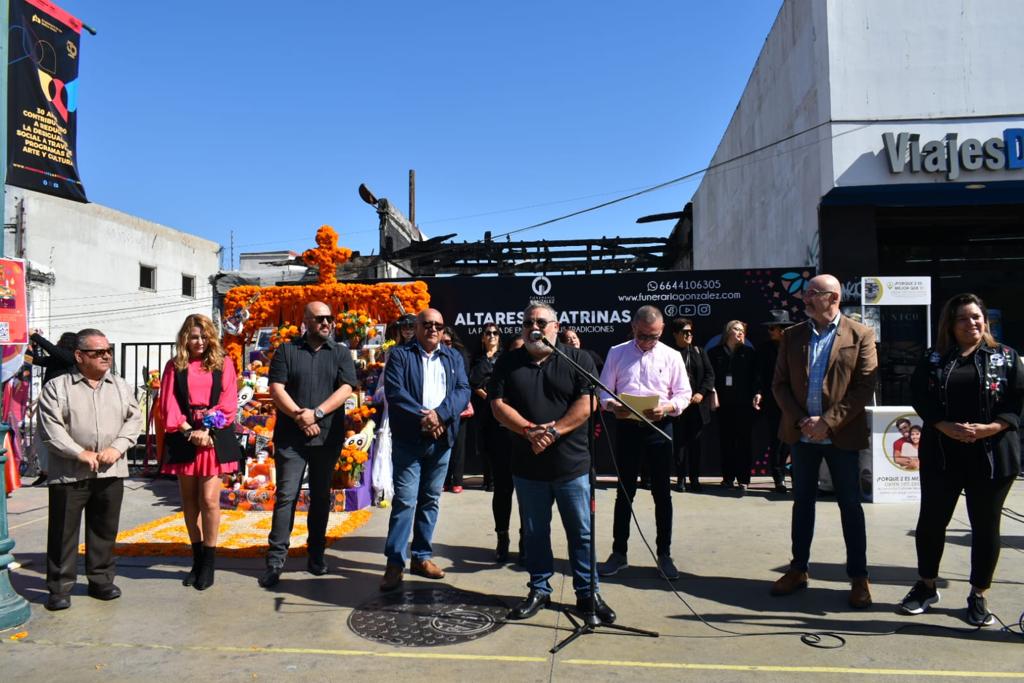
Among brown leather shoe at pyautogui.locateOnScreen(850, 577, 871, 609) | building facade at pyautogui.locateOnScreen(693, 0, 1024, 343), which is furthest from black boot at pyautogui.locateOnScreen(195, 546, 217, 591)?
building facade at pyautogui.locateOnScreen(693, 0, 1024, 343)

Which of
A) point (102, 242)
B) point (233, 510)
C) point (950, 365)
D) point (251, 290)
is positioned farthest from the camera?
point (102, 242)

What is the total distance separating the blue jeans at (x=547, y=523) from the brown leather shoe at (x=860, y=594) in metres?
1.60

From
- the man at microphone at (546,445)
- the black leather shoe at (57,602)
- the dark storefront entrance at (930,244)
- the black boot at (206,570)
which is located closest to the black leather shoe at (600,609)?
the man at microphone at (546,445)

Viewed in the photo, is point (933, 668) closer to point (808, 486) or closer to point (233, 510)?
point (808, 486)

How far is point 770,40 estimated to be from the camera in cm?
1342

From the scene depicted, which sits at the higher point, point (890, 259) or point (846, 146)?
point (846, 146)

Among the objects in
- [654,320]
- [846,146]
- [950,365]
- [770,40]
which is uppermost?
[770,40]

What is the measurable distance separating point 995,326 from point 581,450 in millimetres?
9703

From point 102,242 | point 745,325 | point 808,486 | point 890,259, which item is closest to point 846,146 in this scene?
point 890,259

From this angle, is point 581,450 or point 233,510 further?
point 233,510

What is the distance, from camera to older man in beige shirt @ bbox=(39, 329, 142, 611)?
4609 mm

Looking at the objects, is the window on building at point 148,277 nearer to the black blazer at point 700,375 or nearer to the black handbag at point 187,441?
the black blazer at point 700,375

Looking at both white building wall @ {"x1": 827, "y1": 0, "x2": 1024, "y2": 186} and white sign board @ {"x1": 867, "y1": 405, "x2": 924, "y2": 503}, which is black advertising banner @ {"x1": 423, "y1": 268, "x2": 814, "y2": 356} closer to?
white sign board @ {"x1": 867, "y1": 405, "x2": 924, "y2": 503}

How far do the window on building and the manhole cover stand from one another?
28124 mm
